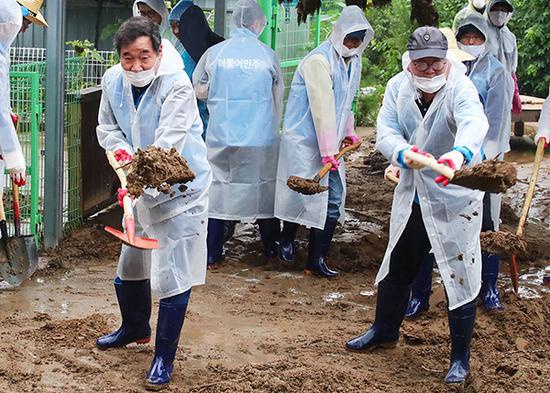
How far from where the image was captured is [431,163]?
16.2ft

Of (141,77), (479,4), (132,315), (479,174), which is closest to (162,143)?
(141,77)

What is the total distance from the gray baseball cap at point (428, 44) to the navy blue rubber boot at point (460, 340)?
1.31 m

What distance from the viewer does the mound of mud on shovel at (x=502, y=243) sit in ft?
19.8

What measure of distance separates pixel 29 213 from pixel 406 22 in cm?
1094

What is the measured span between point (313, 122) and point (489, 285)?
1852mm

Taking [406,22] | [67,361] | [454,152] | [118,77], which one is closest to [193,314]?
[67,361]

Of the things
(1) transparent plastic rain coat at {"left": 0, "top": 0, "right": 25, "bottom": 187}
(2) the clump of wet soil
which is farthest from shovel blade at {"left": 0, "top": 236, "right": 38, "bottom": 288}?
(2) the clump of wet soil

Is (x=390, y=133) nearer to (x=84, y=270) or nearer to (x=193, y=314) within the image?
(x=193, y=314)

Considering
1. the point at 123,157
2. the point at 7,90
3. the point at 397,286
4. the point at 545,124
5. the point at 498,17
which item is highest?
the point at 498,17

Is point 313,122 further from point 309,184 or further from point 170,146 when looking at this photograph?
point 170,146

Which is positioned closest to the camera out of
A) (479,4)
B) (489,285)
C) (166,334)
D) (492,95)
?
Result: (166,334)

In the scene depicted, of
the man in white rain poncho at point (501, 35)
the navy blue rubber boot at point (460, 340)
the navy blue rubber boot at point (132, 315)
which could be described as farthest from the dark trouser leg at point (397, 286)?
the man in white rain poncho at point (501, 35)

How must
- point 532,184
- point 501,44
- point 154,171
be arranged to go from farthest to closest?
point 501,44
point 532,184
point 154,171

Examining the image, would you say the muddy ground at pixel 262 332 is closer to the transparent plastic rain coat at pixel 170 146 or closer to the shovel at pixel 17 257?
the shovel at pixel 17 257
